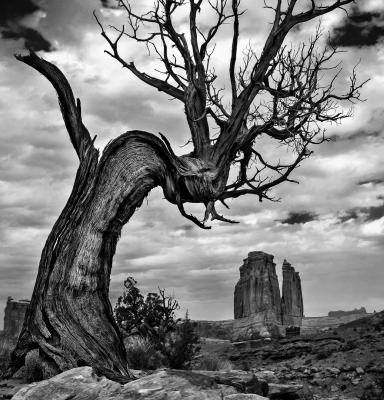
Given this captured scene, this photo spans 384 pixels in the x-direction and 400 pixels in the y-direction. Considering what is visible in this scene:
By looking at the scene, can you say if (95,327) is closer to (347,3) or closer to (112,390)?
(112,390)

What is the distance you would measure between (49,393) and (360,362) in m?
21.6

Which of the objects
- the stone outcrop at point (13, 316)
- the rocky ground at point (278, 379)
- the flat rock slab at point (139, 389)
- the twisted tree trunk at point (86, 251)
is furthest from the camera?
the stone outcrop at point (13, 316)

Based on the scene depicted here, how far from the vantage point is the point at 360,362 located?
76.7ft

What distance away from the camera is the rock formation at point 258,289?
12619 centimetres

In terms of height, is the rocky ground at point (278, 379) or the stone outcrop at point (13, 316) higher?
the stone outcrop at point (13, 316)

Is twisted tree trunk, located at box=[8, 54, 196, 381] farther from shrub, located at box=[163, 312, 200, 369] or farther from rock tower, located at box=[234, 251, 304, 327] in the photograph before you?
rock tower, located at box=[234, 251, 304, 327]

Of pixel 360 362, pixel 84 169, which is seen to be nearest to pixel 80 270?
pixel 84 169

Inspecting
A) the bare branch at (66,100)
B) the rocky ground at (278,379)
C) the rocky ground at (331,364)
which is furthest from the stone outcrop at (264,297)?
the bare branch at (66,100)

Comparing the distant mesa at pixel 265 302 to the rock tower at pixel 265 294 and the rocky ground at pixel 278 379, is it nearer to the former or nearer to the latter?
the rock tower at pixel 265 294

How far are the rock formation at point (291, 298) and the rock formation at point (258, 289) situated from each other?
11.7ft

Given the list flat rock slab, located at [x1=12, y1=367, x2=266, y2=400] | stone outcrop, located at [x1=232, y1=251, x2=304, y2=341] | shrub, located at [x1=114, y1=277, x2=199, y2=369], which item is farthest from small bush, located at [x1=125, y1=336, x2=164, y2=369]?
stone outcrop, located at [x1=232, y1=251, x2=304, y2=341]

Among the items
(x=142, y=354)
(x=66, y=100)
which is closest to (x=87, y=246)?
(x=66, y=100)

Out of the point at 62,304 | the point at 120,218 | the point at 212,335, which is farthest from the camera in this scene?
the point at 212,335

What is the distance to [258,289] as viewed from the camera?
128 m
